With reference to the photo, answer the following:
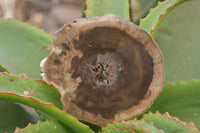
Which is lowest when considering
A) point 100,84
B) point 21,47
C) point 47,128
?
point 47,128

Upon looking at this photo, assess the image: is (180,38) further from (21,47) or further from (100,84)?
(21,47)

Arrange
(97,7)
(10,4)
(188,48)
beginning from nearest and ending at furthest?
(97,7) < (188,48) < (10,4)

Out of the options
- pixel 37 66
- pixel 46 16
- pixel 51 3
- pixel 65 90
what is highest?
pixel 51 3

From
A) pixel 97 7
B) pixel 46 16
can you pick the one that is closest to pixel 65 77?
pixel 97 7

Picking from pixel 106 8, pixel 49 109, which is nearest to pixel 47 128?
pixel 49 109

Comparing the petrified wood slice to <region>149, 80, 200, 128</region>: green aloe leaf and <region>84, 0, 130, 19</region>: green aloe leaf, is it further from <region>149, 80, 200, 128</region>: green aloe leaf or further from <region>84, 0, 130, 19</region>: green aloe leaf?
<region>84, 0, 130, 19</region>: green aloe leaf

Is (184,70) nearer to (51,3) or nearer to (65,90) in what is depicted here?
→ (65,90)
